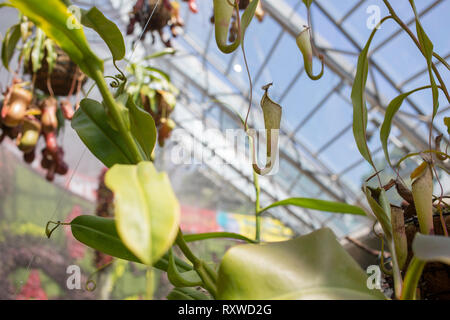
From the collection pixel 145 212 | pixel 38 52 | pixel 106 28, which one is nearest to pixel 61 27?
pixel 106 28

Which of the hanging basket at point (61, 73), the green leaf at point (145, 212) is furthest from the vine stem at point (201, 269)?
the hanging basket at point (61, 73)

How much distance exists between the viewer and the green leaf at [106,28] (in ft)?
1.21

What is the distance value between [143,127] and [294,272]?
22 centimetres

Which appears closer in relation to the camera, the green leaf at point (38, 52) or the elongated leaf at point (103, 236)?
the elongated leaf at point (103, 236)

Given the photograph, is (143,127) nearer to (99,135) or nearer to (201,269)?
(99,135)

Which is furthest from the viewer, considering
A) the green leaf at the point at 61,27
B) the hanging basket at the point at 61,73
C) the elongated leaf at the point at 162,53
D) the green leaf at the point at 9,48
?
the hanging basket at the point at 61,73

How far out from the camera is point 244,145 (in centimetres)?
290

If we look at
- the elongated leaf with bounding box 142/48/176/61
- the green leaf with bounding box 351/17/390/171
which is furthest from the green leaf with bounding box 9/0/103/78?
the elongated leaf with bounding box 142/48/176/61

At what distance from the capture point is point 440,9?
11.8 feet

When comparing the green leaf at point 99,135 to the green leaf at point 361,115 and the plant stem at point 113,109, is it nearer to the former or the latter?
the plant stem at point 113,109

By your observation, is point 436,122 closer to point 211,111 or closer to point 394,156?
point 394,156

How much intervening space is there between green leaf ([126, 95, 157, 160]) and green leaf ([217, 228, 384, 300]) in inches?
6.9

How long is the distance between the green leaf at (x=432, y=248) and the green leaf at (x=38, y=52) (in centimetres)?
157
